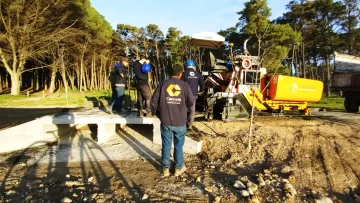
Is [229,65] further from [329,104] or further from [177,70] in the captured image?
[329,104]

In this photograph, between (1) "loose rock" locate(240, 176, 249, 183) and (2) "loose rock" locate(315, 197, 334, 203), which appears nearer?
(2) "loose rock" locate(315, 197, 334, 203)

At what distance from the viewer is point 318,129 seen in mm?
8164

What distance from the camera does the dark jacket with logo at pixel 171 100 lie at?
4914mm

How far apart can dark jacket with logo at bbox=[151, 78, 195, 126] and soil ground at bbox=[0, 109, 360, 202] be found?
3.58 ft

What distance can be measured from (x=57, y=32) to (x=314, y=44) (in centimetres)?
2857

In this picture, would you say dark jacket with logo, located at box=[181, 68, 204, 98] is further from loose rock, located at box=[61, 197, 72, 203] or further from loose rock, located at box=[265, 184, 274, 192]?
loose rock, located at box=[61, 197, 72, 203]

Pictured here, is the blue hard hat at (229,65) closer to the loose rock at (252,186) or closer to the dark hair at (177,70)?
the dark hair at (177,70)

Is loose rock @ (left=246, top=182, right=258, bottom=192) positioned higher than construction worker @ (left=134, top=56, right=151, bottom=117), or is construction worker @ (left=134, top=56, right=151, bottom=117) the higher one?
construction worker @ (left=134, top=56, right=151, bottom=117)

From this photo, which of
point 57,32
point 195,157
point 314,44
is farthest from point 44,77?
point 195,157

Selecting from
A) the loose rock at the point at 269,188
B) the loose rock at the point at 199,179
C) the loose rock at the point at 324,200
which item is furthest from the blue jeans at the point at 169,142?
the loose rock at the point at 324,200

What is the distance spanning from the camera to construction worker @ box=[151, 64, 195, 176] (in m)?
4.92

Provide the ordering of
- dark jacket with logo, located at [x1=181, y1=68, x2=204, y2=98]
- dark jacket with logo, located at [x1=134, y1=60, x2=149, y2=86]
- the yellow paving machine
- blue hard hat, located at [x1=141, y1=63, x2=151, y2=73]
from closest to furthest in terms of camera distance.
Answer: blue hard hat, located at [x1=141, y1=63, x2=151, y2=73], dark jacket with logo, located at [x1=134, y1=60, x2=149, y2=86], dark jacket with logo, located at [x1=181, y1=68, x2=204, y2=98], the yellow paving machine

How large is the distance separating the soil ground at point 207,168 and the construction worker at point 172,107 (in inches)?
19.6

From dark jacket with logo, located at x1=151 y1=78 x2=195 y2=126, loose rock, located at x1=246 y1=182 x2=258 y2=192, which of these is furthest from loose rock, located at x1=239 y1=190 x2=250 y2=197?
dark jacket with logo, located at x1=151 y1=78 x2=195 y2=126
